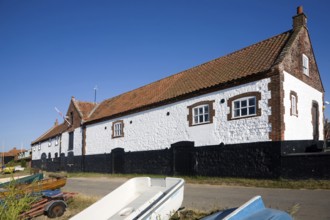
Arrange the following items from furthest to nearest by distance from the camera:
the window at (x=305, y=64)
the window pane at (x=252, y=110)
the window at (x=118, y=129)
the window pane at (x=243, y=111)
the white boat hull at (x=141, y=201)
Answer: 1. the window at (x=118, y=129)
2. the window at (x=305, y=64)
3. the window pane at (x=243, y=111)
4. the window pane at (x=252, y=110)
5. the white boat hull at (x=141, y=201)

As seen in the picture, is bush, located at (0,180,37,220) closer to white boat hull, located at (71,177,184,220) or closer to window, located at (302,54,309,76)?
white boat hull, located at (71,177,184,220)

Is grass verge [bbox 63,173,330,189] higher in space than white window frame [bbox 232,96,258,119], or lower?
lower

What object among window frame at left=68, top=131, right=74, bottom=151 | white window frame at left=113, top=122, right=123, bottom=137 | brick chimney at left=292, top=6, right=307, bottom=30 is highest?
brick chimney at left=292, top=6, right=307, bottom=30

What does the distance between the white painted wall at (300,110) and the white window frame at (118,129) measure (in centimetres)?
1377

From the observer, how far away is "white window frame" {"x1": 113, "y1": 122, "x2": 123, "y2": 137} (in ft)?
82.3

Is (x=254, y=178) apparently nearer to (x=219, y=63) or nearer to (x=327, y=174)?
(x=327, y=174)

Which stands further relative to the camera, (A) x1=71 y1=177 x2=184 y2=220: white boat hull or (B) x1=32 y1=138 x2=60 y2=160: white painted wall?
(B) x1=32 y1=138 x2=60 y2=160: white painted wall

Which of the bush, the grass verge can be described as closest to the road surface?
the grass verge

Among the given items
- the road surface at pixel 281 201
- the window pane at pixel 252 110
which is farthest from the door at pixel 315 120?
the road surface at pixel 281 201

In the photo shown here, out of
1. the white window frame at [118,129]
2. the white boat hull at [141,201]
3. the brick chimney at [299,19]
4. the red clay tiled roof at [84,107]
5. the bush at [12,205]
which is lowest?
the white boat hull at [141,201]

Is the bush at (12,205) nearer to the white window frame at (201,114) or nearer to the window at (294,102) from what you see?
the white window frame at (201,114)

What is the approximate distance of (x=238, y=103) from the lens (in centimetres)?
1639

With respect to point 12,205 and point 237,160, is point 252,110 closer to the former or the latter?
point 237,160

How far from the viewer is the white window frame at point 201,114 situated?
1787 cm
